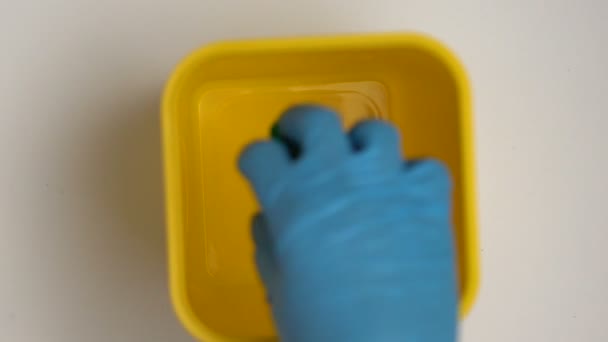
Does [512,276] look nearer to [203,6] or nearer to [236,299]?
[236,299]

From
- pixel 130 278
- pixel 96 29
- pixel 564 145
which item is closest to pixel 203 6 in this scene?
pixel 96 29

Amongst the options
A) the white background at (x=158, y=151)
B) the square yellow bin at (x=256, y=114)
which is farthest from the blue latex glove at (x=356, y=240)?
the white background at (x=158, y=151)

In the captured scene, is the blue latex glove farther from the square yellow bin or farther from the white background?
the white background

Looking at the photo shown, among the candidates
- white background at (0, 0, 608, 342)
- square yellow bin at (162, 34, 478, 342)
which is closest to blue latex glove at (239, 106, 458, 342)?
square yellow bin at (162, 34, 478, 342)

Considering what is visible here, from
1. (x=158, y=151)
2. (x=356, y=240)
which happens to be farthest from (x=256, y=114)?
(x=356, y=240)

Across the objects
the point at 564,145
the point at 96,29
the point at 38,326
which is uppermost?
the point at 96,29

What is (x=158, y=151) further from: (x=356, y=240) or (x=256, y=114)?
(x=356, y=240)

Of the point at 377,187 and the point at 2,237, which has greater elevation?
the point at 377,187
